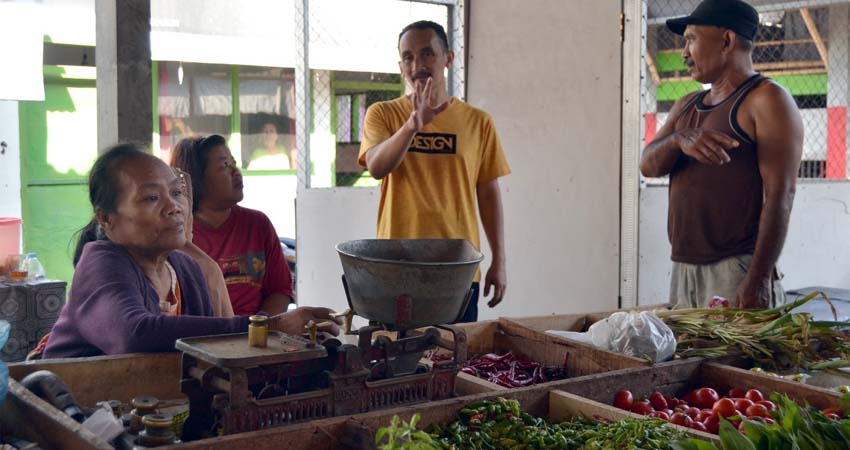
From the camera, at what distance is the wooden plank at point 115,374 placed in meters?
2.40

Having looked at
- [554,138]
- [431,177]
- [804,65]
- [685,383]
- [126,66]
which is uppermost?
[804,65]

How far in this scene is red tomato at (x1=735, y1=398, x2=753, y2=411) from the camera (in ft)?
8.10

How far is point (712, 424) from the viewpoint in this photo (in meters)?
2.35

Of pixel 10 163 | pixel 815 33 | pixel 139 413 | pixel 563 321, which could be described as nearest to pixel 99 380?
pixel 139 413

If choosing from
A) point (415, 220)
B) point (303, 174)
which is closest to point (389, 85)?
point (303, 174)

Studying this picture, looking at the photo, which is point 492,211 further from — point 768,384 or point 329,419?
point 329,419

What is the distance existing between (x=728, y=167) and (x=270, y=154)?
640cm

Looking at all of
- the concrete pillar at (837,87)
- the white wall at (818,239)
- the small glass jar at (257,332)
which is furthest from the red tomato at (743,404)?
the concrete pillar at (837,87)

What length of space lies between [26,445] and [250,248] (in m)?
2.07

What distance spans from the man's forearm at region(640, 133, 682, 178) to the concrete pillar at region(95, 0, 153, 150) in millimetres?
2247

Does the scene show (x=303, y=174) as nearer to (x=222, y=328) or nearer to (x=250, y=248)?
(x=250, y=248)

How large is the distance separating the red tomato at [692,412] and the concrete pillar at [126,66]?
8.33ft

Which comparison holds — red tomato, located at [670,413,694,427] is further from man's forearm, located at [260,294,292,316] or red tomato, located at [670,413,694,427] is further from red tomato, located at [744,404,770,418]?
man's forearm, located at [260,294,292,316]

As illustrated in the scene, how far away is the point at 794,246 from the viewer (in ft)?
20.6
